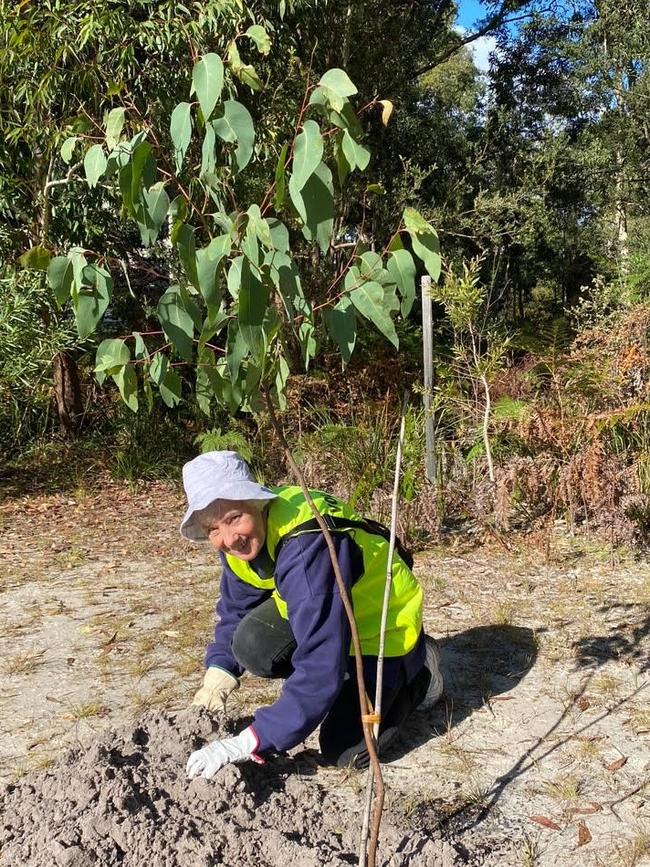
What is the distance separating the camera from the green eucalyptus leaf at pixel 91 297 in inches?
56.8

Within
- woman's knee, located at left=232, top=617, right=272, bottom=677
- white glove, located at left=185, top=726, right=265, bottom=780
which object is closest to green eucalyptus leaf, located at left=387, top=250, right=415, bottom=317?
white glove, located at left=185, top=726, right=265, bottom=780

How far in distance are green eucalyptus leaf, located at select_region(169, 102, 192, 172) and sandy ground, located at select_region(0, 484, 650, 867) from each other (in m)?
1.90

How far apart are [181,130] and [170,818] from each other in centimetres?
170

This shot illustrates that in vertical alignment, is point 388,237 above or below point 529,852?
above

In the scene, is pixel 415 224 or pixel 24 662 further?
pixel 24 662

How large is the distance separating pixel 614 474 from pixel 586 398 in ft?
2.50

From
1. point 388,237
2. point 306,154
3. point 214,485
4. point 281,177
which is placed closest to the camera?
point 306,154

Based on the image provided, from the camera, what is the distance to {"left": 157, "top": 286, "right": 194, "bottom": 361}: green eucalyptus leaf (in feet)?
4.85

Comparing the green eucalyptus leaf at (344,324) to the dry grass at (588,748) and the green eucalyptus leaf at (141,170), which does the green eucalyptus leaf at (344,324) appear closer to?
the green eucalyptus leaf at (141,170)

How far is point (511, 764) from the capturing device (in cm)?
269

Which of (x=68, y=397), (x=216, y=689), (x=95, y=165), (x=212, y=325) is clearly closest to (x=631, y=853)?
(x=216, y=689)

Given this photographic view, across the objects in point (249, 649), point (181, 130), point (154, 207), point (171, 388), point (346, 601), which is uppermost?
point (181, 130)

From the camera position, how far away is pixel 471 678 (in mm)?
3334

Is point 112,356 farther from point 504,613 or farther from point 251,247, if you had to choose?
point 504,613
